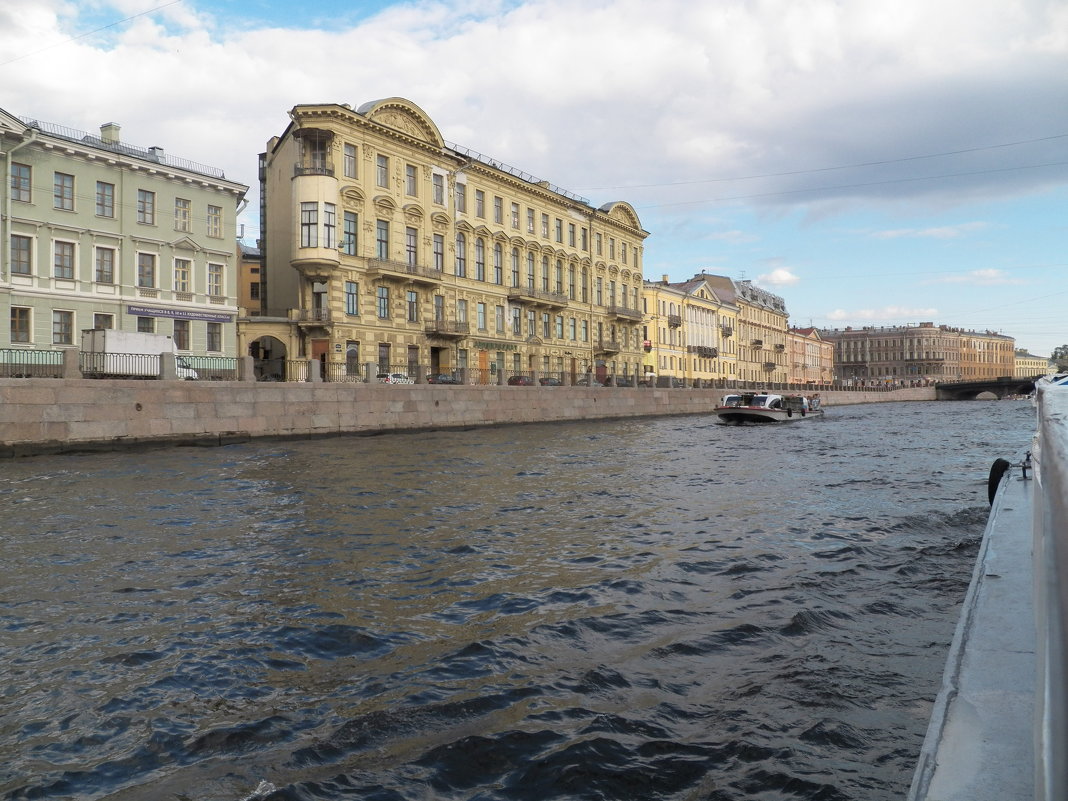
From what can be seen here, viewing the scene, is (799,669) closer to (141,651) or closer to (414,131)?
(141,651)

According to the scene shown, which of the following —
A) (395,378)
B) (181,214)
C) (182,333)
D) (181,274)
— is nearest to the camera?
(395,378)

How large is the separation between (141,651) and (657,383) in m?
43.6

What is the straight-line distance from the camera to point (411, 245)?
3938 cm

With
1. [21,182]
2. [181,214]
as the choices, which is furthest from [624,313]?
[21,182]

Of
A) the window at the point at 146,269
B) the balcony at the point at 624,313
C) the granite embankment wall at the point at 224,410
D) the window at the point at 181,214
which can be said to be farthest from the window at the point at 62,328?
the balcony at the point at 624,313

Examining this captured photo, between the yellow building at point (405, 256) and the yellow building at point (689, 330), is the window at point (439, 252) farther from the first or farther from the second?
the yellow building at point (689, 330)

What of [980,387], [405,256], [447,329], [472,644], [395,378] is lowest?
[472,644]

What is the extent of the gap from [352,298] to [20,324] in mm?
13247

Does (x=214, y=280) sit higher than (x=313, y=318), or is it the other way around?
(x=214, y=280)

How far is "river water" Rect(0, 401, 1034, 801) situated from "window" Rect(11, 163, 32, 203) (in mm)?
21560

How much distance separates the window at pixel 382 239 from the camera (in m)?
37.3

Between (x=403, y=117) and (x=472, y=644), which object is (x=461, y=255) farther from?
(x=472, y=644)

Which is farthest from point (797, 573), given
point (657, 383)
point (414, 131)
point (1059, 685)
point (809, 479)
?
point (657, 383)

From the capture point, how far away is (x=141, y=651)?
4.73m
